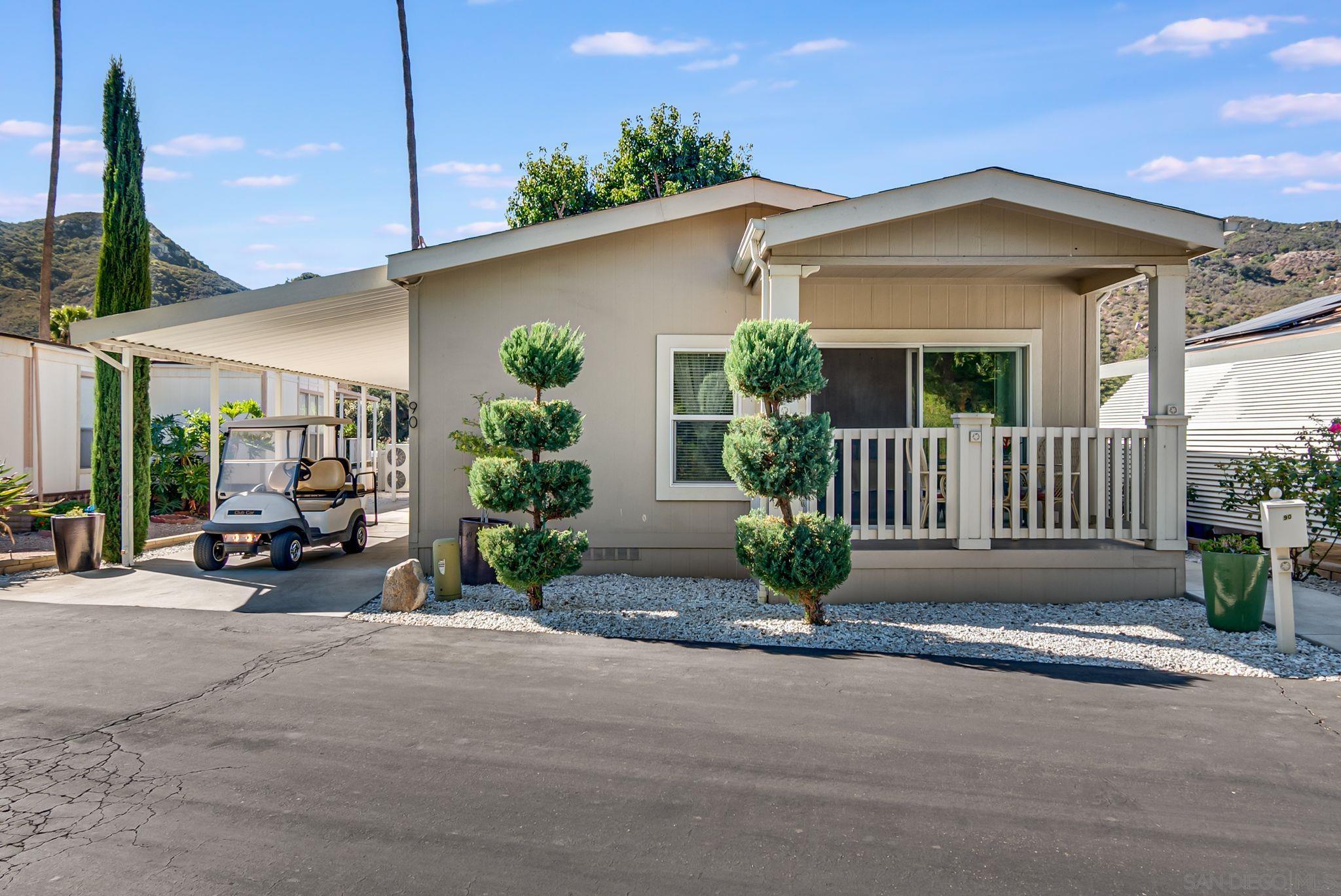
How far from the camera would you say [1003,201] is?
21.5 feet

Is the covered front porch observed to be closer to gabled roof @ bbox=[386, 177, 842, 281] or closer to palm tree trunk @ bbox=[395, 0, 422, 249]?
gabled roof @ bbox=[386, 177, 842, 281]

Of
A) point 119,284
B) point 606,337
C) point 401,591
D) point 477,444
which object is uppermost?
point 119,284

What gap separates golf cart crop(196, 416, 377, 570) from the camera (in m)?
8.69

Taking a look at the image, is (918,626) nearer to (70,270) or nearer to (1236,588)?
(1236,588)

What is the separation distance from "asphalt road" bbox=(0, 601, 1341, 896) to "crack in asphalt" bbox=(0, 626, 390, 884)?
1 centimetres

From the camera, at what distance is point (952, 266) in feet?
23.3

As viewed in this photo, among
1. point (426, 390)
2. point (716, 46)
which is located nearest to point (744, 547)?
point (426, 390)

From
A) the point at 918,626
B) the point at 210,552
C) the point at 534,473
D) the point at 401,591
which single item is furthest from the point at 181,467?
the point at 918,626

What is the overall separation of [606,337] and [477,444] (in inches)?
64.7

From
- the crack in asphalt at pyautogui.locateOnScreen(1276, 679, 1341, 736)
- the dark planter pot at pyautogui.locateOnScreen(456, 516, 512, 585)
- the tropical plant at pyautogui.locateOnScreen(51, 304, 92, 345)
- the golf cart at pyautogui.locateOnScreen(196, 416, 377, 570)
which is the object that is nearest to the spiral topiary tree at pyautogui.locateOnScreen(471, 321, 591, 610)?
the dark planter pot at pyautogui.locateOnScreen(456, 516, 512, 585)

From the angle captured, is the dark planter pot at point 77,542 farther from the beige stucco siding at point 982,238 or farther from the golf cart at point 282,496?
the beige stucco siding at point 982,238

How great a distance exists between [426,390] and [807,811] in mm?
6044

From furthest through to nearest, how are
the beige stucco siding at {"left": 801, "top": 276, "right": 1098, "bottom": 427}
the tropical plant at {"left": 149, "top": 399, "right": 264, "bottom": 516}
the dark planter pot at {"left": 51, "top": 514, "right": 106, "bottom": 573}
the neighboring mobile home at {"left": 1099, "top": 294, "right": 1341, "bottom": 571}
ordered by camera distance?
1. the tropical plant at {"left": 149, "top": 399, "right": 264, "bottom": 516}
2. the neighboring mobile home at {"left": 1099, "top": 294, "right": 1341, "bottom": 571}
3. the dark planter pot at {"left": 51, "top": 514, "right": 106, "bottom": 573}
4. the beige stucco siding at {"left": 801, "top": 276, "right": 1098, "bottom": 427}

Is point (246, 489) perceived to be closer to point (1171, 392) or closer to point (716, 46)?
point (1171, 392)
